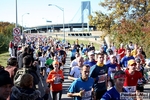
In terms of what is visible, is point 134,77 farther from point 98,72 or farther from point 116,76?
point 116,76

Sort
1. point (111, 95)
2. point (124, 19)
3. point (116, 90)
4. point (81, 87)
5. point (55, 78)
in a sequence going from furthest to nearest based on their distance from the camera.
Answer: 1. point (124, 19)
2. point (55, 78)
3. point (81, 87)
4. point (116, 90)
5. point (111, 95)

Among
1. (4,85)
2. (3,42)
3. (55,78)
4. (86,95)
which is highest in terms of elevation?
(3,42)

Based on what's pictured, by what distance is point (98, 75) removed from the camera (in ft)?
24.1

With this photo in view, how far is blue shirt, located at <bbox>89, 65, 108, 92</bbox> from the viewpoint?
7.27 metres

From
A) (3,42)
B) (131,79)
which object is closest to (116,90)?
(131,79)

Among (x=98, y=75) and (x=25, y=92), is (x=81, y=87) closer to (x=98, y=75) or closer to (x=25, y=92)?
(x=25, y=92)

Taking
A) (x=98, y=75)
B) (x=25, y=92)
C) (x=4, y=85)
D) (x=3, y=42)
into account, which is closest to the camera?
(x=4, y=85)

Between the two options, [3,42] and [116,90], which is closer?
[116,90]

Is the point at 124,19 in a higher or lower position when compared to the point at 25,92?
higher

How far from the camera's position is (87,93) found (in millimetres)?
5777

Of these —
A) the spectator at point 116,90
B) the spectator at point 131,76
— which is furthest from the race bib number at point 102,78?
the spectator at point 116,90

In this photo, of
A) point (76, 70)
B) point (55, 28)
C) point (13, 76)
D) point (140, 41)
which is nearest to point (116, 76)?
point (13, 76)

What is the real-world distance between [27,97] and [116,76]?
1368mm

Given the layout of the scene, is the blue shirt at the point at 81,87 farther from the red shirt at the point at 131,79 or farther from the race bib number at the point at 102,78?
the race bib number at the point at 102,78
